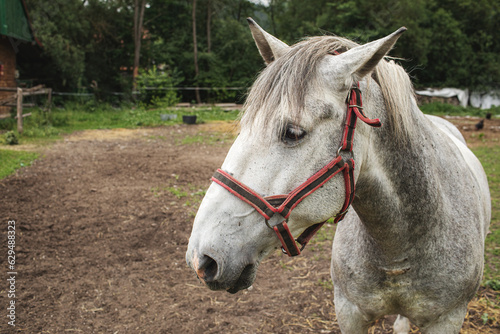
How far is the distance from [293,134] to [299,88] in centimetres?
18

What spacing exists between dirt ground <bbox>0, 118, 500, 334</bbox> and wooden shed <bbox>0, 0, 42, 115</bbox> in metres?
11.8

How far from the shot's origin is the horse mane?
1.32 m

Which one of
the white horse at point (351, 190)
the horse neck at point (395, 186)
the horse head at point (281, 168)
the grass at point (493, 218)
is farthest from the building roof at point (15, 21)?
the grass at point (493, 218)

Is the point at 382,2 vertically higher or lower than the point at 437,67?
higher

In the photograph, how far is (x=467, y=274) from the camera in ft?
5.81

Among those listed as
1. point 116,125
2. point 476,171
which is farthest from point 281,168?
point 116,125

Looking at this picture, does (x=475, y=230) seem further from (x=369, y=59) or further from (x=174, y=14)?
(x=174, y=14)

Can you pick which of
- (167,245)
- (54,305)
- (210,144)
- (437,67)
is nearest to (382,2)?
(437,67)

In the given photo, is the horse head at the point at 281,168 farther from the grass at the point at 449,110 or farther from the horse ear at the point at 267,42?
the grass at the point at 449,110

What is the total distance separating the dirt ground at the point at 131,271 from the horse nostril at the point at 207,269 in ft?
6.64

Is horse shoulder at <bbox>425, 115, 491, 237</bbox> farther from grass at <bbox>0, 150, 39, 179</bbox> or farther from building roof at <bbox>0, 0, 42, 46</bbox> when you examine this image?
building roof at <bbox>0, 0, 42, 46</bbox>

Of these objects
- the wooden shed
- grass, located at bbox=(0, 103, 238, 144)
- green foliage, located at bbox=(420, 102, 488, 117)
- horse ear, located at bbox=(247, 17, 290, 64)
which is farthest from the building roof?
green foliage, located at bbox=(420, 102, 488, 117)

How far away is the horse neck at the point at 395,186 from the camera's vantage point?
59.4 inches

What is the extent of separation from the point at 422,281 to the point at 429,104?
82.8 ft
